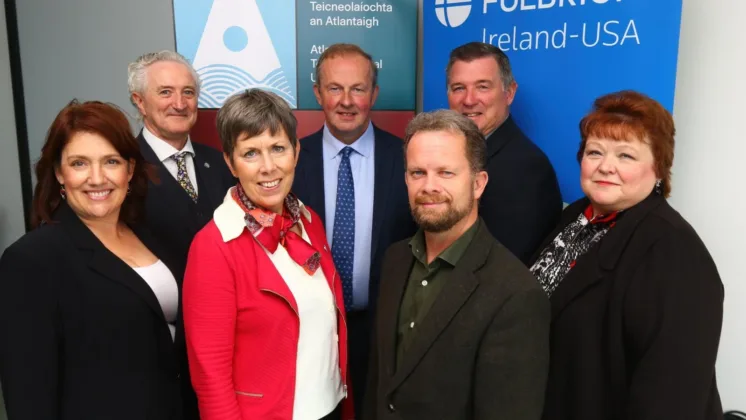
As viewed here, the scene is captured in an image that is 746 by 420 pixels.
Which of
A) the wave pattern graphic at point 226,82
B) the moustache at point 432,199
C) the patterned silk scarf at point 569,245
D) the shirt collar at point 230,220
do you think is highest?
the wave pattern graphic at point 226,82

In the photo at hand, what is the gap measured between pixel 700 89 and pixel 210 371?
2214mm

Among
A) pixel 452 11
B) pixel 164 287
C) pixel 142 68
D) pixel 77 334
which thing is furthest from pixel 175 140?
pixel 452 11

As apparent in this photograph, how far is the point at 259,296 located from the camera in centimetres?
161

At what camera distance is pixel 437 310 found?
144 cm

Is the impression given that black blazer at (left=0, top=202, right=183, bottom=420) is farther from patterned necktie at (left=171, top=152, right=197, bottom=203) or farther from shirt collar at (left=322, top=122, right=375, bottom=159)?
shirt collar at (left=322, top=122, right=375, bottom=159)

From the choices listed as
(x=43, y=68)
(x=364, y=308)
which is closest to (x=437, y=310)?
(x=364, y=308)

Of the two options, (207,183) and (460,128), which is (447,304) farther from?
(207,183)

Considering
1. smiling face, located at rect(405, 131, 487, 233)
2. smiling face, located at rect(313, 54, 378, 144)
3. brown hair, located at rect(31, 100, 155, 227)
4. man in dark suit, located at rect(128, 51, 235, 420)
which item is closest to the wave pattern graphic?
man in dark suit, located at rect(128, 51, 235, 420)

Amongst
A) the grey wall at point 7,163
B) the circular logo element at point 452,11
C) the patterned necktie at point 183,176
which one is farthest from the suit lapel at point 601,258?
the grey wall at point 7,163

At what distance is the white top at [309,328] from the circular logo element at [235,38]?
2091 mm

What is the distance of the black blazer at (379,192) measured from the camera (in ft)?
8.47

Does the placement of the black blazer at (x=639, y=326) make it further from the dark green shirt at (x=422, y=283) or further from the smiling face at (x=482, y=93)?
the smiling face at (x=482, y=93)

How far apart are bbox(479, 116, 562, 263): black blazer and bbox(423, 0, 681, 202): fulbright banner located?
42 centimetres

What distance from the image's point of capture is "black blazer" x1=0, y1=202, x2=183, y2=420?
4.88 feet
